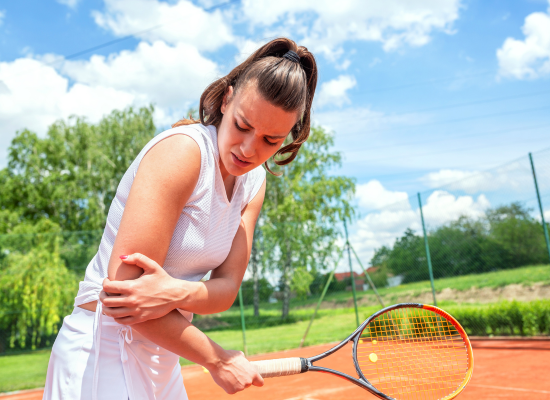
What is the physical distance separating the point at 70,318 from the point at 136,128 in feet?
70.9

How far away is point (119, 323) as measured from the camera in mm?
1131

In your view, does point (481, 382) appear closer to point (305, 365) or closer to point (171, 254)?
point (305, 365)

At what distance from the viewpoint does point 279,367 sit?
1680mm

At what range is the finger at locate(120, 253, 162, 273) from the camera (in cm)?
106

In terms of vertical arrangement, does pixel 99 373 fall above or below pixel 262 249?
below

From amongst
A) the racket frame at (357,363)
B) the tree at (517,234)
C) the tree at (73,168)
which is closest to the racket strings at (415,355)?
the racket frame at (357,363)

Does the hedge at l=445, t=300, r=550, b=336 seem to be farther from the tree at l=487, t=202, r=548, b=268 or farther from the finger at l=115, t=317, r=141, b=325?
the finger at l=115, t=317, r=141, b=325

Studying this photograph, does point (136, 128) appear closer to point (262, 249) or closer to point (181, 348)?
point (262, 249)

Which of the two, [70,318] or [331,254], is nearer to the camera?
[70,318]

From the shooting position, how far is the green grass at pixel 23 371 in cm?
758

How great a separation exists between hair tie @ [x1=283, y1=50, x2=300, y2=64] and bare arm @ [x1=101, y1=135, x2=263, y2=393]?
0.42 m

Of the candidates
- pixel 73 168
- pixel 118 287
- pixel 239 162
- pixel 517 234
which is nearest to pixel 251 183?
pixel 239 162

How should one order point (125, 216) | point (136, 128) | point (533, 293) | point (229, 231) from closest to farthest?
point (125, 216)
point (229, 231)
point (533, 293)
point (136, 128)

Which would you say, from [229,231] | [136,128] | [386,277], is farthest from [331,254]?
[136,128]
